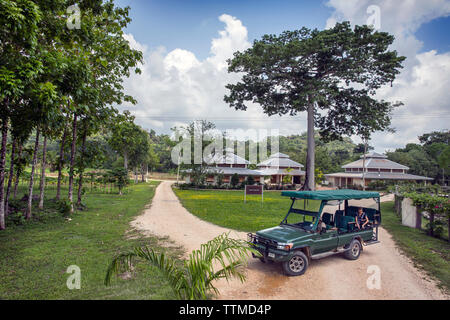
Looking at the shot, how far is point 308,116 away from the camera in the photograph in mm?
26641

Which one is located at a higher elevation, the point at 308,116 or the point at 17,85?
the point at 308,116

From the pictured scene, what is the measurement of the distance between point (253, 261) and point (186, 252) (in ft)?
7.65

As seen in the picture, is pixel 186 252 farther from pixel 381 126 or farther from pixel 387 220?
pixel 381 126

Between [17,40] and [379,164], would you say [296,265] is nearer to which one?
[17,40]

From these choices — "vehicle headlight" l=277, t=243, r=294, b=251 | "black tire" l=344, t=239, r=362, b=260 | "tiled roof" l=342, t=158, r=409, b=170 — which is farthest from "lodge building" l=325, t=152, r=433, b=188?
"vehicle headlight" l=277, t=243, r=294, b=251

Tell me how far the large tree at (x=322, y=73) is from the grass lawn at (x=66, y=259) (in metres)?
18.6

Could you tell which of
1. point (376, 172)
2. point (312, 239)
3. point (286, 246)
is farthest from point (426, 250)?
point (376, 172)

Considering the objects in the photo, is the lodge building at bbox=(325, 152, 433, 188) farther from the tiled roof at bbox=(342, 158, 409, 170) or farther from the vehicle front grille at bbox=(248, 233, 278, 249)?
the vehicle front grille at bbox=(248, 233, 278, 249)

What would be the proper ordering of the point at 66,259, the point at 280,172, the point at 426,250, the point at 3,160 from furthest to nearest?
the point at 280,172 → the point at 3,160 → the point at 426,250 → the point at 66,259

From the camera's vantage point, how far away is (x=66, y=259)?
23.0ft

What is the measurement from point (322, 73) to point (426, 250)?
788 inches

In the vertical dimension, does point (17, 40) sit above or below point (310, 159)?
above

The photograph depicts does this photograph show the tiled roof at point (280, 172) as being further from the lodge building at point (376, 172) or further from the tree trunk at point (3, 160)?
the tree trunk at point (3, 160)
